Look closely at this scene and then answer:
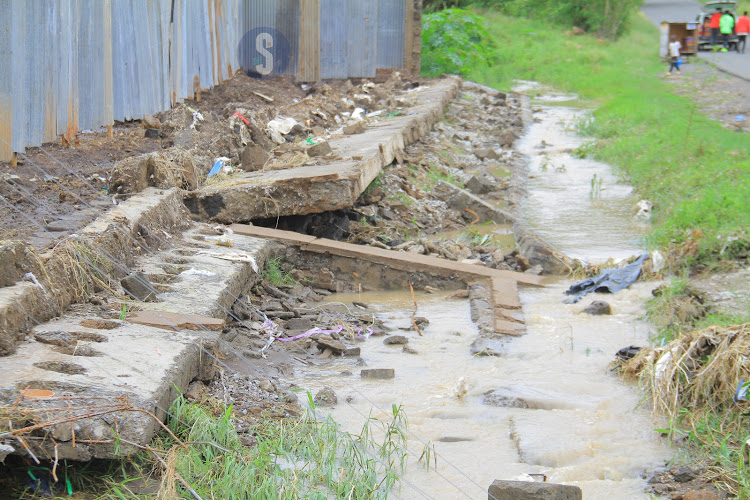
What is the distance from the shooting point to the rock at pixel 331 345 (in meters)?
5.11

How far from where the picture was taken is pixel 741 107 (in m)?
15.9

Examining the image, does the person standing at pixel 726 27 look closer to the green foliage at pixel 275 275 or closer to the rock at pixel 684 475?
the green foliage at pixel 275 275

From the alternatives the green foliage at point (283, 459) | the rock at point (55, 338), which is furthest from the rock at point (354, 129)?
the rock at point (55, 338)

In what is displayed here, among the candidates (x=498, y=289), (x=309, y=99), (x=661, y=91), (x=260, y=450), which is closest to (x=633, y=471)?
(x=260, y=450)

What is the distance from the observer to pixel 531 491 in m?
3.14

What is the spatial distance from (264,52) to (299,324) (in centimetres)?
930

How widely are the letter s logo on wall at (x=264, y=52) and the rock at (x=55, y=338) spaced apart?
1021 centimetres

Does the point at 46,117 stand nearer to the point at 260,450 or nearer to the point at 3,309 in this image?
the point at 3,309

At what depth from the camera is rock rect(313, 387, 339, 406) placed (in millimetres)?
4324

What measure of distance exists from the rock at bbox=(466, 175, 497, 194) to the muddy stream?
10.4 ft

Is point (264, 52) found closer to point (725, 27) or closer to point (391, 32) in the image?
point (391, 32)

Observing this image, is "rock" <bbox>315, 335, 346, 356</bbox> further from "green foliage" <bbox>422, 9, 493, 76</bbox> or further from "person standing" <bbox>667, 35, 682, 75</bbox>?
"person standing" <bbox>667, 35, 682, 75</bbox>

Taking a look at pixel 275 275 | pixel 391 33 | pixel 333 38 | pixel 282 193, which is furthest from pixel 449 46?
pixel 275 275

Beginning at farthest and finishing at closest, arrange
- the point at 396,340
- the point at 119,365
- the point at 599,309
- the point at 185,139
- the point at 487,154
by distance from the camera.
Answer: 1. the point at 487,154
2. the point at 185,139
3. the point at 599,309
4. the point at 396,340
5. the point at 119,365
